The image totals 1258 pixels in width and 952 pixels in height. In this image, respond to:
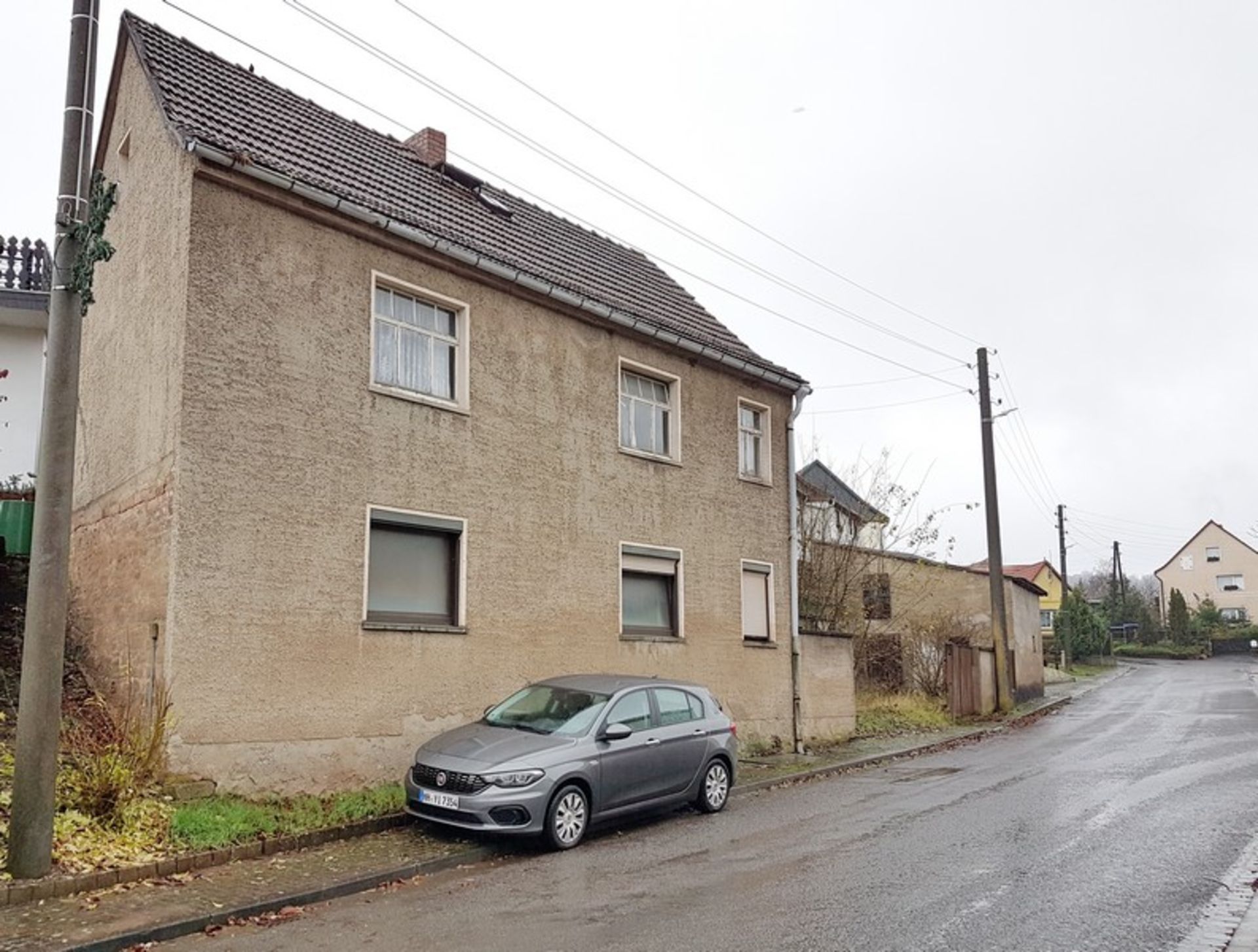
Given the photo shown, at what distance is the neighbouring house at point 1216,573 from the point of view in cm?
8594

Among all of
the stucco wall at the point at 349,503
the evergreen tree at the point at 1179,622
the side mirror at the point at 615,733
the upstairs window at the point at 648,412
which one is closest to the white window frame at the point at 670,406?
the upstairs window at the point at 648,412

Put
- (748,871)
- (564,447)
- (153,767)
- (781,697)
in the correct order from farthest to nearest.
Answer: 1. (781,697)
2. (564,447)
3. (153,767)
4. (748,871)

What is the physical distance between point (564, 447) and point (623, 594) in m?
2.49

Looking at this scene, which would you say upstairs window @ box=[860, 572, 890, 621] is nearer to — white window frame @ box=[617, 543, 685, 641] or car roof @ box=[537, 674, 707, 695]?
white window frame @ box=[617, 543, 685, 641]

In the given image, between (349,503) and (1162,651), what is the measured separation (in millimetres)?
70854

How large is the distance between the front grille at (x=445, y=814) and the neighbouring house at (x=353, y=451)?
165 centimetres

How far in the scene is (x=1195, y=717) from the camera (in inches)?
897

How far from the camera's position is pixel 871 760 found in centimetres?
1659

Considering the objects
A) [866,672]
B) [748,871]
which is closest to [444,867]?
[748,871]

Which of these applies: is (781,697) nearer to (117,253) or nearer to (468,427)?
(468,427)

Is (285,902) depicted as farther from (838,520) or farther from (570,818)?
(838,520)

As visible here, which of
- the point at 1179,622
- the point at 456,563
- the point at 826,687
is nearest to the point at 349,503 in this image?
the point at 456,563

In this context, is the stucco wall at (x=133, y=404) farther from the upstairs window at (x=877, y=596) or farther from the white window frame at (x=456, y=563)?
the upstairs window at (x=877, y=596)

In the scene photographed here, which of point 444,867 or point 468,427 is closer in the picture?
point 444,867
